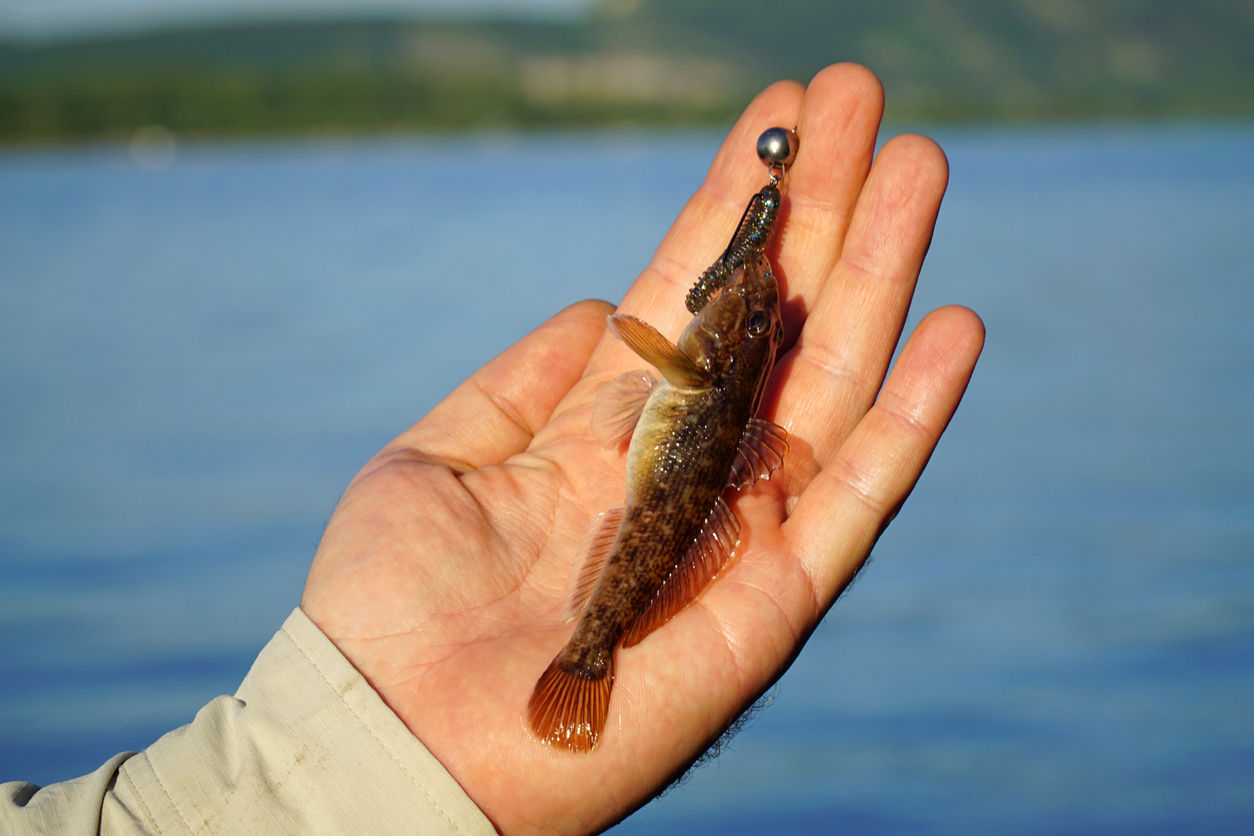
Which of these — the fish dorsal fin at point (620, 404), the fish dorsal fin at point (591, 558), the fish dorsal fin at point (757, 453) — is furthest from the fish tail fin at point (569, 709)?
the fish dorsal fin at point (620, 404)

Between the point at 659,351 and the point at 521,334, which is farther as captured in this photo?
the point at 521,334

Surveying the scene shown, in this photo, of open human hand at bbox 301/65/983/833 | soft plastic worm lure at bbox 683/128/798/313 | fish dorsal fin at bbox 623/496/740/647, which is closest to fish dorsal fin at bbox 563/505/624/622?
open human hand at bbox 301/65/983/833

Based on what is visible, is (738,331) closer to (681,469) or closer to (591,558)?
(681,469)

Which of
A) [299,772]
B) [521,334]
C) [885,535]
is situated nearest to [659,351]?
[299,772]

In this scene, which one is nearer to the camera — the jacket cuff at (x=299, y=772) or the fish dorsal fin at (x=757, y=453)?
the jacket cuff at (x=299, y=772)

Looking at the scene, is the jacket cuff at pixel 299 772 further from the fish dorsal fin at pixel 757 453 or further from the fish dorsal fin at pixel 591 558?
the fish dorsal fin at pixel 757 453

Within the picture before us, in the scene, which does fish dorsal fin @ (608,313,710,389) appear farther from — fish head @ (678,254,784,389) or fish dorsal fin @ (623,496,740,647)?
fish dorsal fin @ (623,496,740,647)
